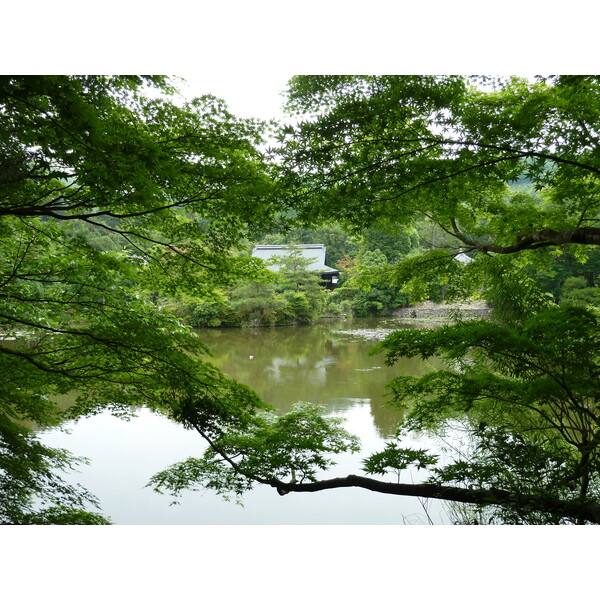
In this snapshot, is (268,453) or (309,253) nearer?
(268,453)

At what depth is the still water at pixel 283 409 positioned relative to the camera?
3.78m

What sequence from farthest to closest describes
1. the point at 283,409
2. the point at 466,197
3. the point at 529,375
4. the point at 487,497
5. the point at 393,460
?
the point at 283,409 < the point at 466,197 < the point at 529,375 < the point at 393,460 < the point at 487,497

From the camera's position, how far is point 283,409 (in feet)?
17.7

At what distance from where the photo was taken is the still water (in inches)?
149

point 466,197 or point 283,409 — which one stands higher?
point 466,197

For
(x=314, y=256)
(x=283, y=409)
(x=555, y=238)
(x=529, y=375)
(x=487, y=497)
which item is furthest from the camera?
(x=314, y=256)

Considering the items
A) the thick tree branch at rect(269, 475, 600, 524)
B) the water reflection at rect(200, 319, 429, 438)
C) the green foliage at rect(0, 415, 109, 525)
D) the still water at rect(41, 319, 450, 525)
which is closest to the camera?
the thick tree branch at rect(269, 475, 600, 524)

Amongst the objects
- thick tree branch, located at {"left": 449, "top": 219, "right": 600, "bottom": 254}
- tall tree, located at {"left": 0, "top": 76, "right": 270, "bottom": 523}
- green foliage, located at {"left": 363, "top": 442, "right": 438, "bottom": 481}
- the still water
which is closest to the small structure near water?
the still water

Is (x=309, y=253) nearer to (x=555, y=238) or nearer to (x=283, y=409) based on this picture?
(x=283, y=409)

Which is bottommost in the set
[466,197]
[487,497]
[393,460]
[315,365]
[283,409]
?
[487,497]

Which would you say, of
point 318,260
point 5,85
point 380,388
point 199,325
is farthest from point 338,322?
point 5,85

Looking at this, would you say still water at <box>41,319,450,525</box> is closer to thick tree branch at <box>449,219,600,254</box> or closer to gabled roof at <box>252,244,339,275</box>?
thick tree branch at <box>449,219,600,254</box>

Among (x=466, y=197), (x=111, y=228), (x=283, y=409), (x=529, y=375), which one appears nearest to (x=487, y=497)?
(x=529, y=375)

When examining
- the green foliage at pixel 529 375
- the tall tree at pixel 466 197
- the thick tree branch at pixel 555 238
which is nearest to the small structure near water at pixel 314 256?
the thick tree branch at pixel 555 238
